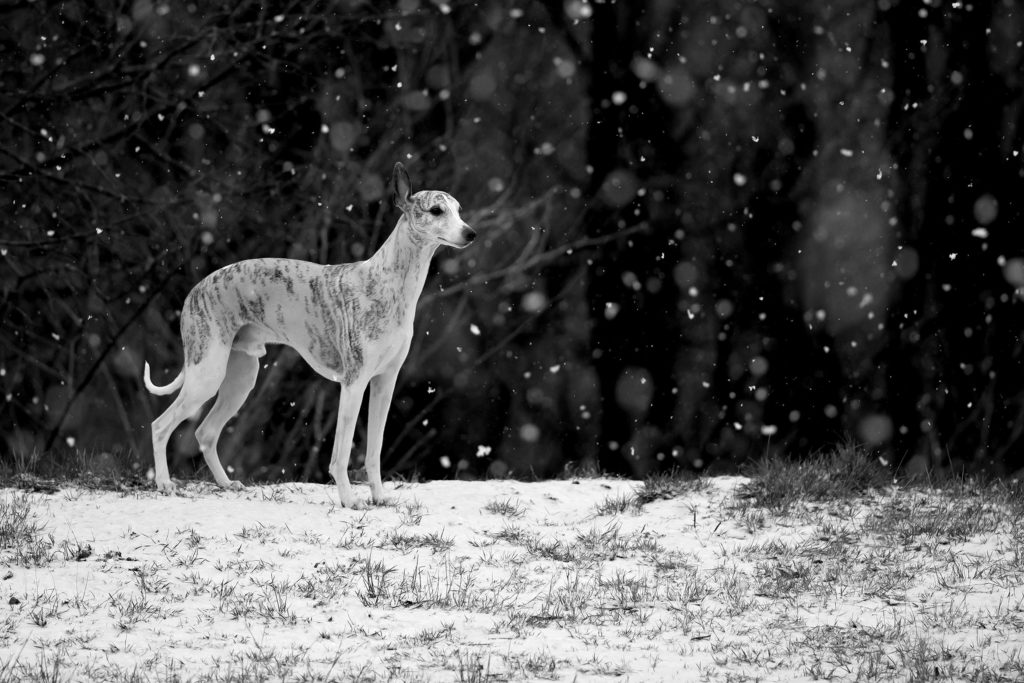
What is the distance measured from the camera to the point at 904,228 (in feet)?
38.5

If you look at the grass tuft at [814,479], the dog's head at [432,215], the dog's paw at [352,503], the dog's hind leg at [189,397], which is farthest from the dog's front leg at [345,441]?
the grass tuft at [814,479]

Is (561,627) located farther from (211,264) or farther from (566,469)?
(211,264)

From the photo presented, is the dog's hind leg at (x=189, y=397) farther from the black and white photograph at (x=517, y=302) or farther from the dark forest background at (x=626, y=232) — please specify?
the dark forest background at (x=626, y=232)

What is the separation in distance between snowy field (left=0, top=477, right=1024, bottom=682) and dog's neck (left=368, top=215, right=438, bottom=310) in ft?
4.59

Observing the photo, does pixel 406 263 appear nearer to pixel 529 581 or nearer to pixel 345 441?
pixel 345 441

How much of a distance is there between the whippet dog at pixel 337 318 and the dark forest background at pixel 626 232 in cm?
277

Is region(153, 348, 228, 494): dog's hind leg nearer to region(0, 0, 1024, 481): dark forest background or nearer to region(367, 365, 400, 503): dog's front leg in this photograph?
region(367, 365, 400, 503): dog's front leg

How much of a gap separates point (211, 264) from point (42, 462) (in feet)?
9.91

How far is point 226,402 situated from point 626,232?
4861mm

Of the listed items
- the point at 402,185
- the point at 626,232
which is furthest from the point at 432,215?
the point at 626,232

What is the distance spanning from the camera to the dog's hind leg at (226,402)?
7797 mm

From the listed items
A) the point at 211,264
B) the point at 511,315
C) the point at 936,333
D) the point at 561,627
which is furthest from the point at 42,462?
the point at 936,333

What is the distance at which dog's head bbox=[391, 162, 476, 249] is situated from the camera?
6.95 meters

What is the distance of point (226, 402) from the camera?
7.86m
